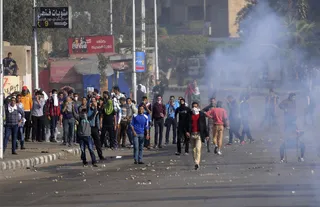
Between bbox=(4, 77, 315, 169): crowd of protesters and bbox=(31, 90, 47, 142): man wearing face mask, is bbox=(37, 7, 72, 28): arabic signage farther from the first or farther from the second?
bbox=(31, 90, 47, 142): man wearing face mask

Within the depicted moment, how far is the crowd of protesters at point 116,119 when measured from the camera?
867 inches

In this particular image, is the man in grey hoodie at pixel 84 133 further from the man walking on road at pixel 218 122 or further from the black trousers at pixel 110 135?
the man walking on road at pixel 218 122

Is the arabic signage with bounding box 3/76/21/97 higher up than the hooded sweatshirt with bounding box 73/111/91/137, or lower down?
higher up

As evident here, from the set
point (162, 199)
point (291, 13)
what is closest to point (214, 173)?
point (162, 199)

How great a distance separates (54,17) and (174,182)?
49.9 ft

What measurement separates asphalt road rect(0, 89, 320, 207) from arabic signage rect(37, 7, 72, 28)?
7.51m

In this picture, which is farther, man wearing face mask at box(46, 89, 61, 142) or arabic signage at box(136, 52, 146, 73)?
arabic signage at box(136, 52, 146, 73)

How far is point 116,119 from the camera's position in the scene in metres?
27.0

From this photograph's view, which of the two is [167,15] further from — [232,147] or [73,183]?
[73,183]

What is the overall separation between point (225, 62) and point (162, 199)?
17417mm

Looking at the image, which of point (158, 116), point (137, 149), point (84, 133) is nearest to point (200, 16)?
point (158, 116)

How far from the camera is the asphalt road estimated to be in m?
14.4

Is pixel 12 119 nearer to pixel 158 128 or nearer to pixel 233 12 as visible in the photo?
pixel 158 128

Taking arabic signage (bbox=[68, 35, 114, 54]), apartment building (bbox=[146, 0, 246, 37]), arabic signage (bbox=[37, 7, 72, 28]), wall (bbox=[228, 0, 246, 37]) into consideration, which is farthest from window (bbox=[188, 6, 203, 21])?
arabic signage (bbox=[37, 7, 72, 28])
